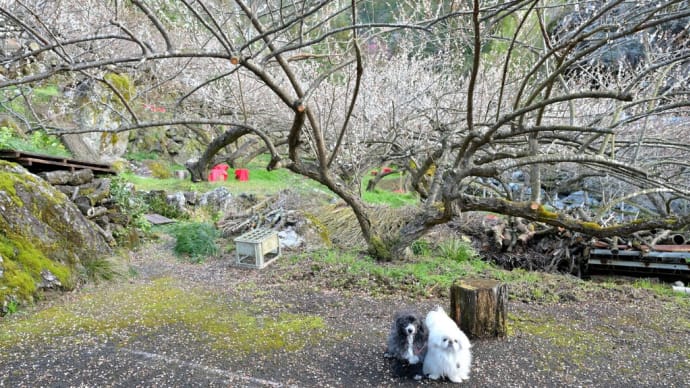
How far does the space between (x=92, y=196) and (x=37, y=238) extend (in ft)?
4.54

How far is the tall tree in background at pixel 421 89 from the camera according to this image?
324 cm

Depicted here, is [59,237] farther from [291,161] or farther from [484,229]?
[484,229]

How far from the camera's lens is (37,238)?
404 cm

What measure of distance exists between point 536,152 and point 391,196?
6502 mm

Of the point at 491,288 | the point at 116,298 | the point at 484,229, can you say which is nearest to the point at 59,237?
the point at 116,298

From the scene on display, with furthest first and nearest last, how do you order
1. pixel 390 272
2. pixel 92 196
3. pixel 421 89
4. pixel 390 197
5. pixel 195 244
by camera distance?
pixel 390 197 → pixel 421 89 → pixel 195 244 → pixel 92 196 → pixel 390 272

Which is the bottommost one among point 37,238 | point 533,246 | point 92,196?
point 533,246

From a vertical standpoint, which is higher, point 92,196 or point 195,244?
point 92,196

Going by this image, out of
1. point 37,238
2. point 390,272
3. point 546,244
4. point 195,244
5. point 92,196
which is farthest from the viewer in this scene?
point 546,244

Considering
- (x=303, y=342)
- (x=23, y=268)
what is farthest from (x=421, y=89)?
(x=23, y=268)

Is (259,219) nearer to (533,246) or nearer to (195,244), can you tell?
(195,244)

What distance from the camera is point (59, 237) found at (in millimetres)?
4250

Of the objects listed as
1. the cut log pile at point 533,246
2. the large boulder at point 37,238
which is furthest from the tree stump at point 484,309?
the large boulder at point 37,238

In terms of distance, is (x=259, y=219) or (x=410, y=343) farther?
(x=259, y=219)
